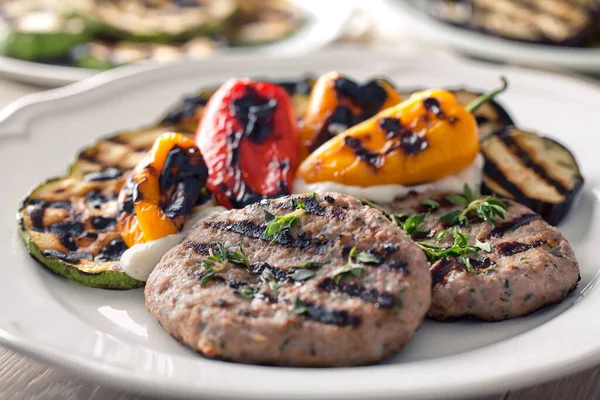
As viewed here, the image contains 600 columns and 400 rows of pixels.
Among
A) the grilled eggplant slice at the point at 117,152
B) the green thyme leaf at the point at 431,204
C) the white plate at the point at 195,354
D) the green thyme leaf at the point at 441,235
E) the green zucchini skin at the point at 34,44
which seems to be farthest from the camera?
the green zucchini skin at the point at 34,44

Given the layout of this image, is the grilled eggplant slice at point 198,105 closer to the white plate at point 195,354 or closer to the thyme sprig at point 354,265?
the white plate at point 195,354

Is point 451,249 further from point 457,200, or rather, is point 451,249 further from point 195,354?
point 195,354

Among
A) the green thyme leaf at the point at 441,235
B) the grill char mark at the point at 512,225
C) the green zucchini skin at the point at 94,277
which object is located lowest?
the green zucchini skin at the point at 94,277

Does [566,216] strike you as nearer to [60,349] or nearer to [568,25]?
[60,349]

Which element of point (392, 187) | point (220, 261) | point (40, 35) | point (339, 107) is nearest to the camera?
point (220, 261)

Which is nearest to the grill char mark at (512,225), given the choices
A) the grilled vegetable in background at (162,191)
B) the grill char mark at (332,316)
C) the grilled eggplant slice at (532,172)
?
the grilled eggplant slice at (532,172)

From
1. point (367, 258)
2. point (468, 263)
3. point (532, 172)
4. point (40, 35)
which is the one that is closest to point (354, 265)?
→ point (367, 258)
